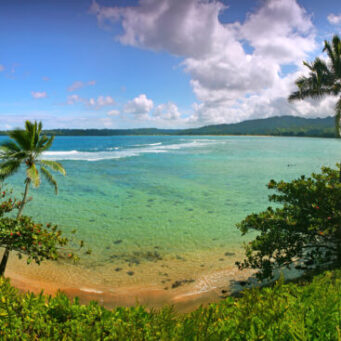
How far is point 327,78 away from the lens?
9.93m

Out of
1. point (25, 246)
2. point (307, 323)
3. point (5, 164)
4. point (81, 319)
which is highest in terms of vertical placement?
point (5, 164)

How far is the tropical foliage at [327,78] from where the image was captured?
30.8 ft

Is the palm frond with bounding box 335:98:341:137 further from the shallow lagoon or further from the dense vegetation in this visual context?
the dense vegetation

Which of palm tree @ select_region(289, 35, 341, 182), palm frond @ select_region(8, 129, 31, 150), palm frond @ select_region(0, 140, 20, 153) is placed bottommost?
palm frond @ select_region(0, 140, 20, 153)

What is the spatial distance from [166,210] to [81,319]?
15.8m

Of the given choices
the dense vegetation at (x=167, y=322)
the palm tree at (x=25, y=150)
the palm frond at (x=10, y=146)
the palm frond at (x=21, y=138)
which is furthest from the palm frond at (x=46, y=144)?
the dense vegetation at (x=167, y=322)

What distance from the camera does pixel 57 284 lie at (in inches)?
372

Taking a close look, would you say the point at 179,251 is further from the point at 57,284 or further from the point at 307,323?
the point at 307,323

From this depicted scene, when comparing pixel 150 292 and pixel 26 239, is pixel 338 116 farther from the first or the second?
pixel 26 239

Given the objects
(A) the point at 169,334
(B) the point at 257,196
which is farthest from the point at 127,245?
(B) the point at 257,196

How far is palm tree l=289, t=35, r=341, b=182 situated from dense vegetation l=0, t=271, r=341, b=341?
31.1 feet

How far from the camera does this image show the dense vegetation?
241 cm

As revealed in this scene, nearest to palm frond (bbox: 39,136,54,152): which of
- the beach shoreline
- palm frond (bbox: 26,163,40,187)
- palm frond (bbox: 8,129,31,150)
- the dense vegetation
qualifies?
palm frond (bbox: 8,129,31,150)

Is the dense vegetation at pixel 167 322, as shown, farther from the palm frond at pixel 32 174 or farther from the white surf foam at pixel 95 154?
the white surf foam at pixel 95 154
